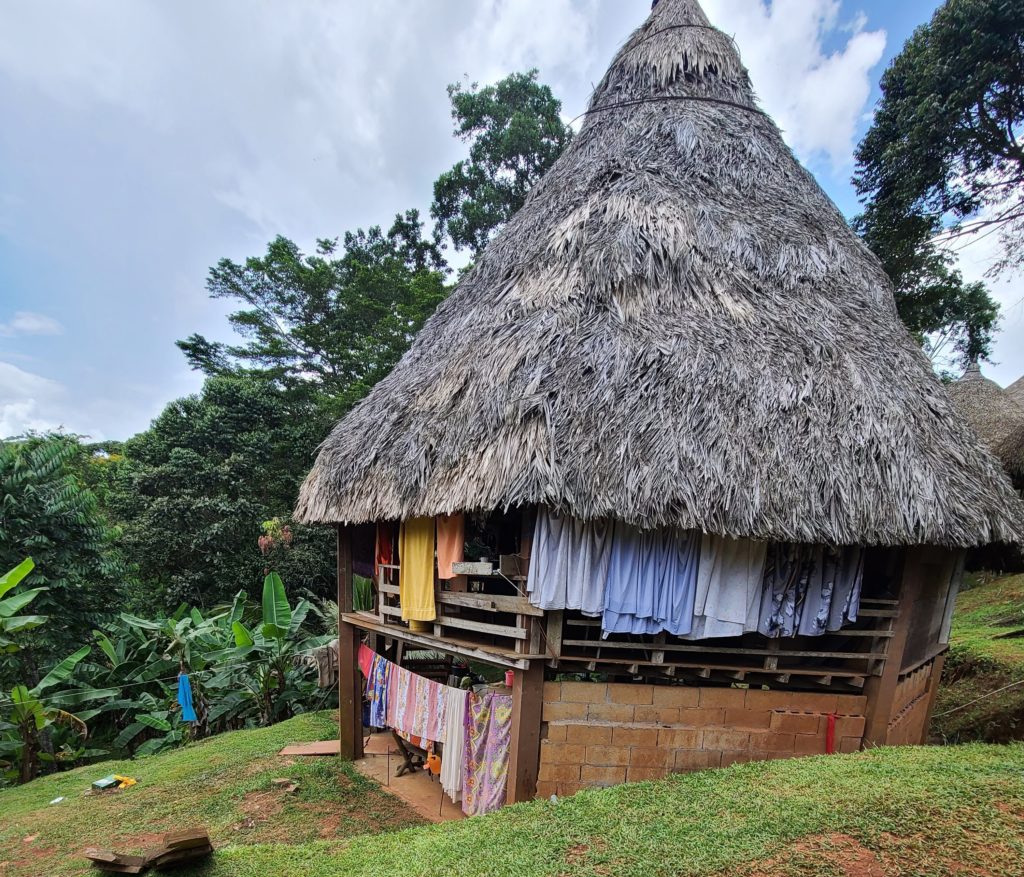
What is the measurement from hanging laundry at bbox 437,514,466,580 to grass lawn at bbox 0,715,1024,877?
87.2 inches

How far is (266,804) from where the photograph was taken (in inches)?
247

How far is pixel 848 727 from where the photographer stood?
510 centimetres

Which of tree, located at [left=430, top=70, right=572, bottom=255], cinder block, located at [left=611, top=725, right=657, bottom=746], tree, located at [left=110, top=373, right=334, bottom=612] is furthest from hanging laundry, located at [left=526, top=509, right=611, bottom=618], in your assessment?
tree, located at [left=430, top=70, right=572, bottom=255]

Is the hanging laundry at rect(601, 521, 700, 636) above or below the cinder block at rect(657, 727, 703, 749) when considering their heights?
above

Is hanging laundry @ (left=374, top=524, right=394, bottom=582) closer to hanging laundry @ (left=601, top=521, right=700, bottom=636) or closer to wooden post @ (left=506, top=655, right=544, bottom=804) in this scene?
wooden post @ (left=506, top=655, right=544, bottom=804)

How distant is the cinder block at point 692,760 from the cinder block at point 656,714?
0.32 meters

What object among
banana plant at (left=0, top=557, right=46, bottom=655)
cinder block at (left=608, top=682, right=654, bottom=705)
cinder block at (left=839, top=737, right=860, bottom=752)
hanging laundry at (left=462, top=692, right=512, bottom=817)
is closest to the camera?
cinder block at (left=608, top=682, right=654, bottom=705)

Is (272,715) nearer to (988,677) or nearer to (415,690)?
(415,690)

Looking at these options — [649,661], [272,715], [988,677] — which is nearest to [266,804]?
[272,715]

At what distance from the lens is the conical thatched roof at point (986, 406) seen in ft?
46.9

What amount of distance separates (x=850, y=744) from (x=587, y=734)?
2.67 m

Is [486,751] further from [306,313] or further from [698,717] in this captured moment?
[306,313]

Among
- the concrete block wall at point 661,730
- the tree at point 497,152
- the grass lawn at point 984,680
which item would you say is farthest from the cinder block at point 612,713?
the tree at point 497,152

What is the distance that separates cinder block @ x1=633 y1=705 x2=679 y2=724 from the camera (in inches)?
196
